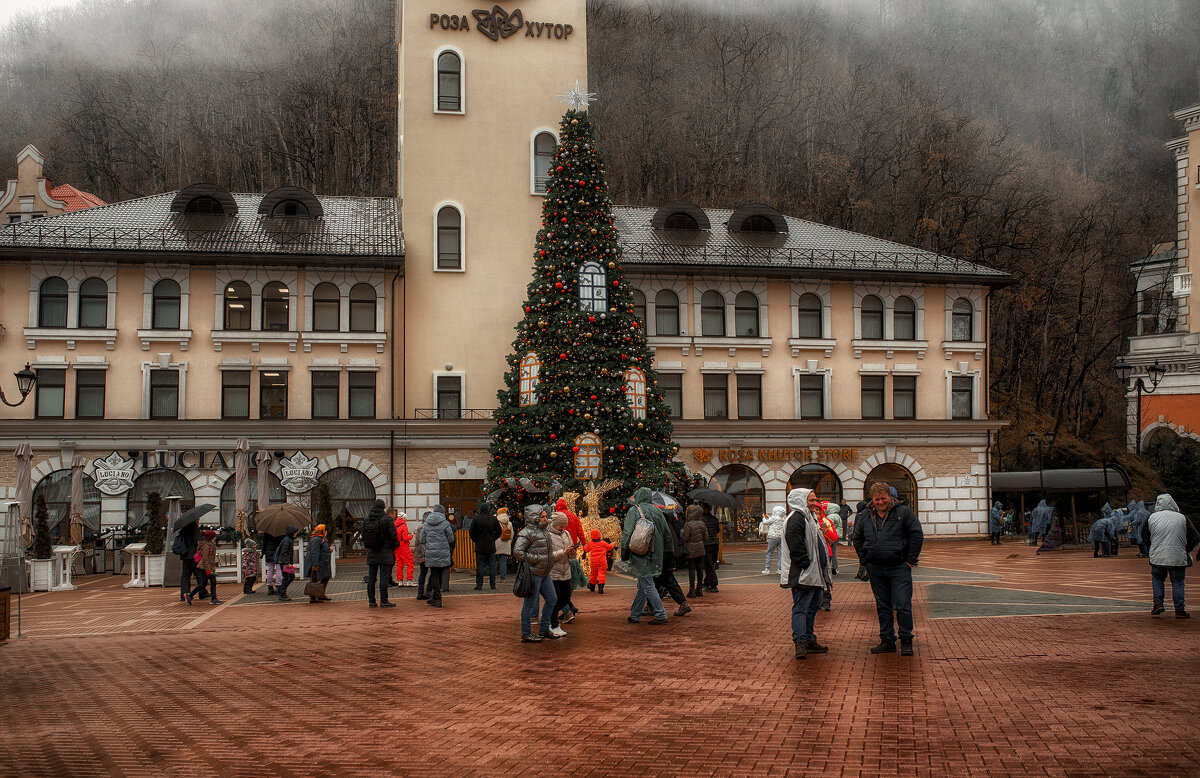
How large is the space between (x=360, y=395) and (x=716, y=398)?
41.7ft

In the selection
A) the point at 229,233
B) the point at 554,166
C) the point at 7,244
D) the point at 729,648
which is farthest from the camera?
the point at 229,233

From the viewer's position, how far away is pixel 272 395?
34.5 m

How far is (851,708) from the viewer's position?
9.10 m

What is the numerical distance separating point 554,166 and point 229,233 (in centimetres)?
1270

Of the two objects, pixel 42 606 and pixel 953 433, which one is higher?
pixel 953 433

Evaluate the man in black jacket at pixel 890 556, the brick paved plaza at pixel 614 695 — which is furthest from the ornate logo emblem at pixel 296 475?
the man in black jacket at pixel 890 556

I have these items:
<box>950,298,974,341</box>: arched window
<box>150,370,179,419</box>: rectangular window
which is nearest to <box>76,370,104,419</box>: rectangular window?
<box>150,370,179,419</box>: rectangular window

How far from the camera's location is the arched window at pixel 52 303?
33500mm

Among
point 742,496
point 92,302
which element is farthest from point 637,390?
point 92,302

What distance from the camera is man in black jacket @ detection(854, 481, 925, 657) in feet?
38.0

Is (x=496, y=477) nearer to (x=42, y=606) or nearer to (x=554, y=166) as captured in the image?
(x=554, y=166)

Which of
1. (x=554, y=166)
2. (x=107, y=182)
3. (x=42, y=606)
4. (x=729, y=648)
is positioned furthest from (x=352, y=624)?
(x=107, y=182)

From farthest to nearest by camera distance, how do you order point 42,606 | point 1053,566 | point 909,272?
point 909,272 → point 1053,566 → point 42,606

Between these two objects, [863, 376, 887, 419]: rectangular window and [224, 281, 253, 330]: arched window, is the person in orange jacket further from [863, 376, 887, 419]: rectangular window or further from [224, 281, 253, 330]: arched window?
[863, 376, 887, 419]: rectangular window
